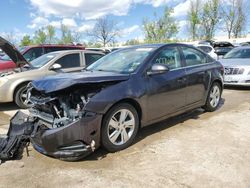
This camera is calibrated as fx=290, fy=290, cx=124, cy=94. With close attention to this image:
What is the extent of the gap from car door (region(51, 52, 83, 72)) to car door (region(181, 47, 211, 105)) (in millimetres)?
3491

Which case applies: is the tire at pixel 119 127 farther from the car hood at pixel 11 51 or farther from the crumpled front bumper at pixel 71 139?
the car hood at pixel 11 51

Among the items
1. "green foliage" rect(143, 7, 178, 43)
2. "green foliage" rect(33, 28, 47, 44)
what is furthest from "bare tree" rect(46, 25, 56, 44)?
"green foliage" rect(143, 7, 178, 43)

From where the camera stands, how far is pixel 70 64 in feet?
27.4

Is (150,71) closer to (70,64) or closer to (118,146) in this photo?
(118,146)

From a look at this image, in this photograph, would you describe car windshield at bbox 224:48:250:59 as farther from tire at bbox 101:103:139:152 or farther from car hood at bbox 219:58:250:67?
tire at bbox 101:103:139:152

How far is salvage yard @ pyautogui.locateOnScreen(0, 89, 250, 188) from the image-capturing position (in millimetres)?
3488

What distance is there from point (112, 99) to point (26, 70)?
4434 millimetres

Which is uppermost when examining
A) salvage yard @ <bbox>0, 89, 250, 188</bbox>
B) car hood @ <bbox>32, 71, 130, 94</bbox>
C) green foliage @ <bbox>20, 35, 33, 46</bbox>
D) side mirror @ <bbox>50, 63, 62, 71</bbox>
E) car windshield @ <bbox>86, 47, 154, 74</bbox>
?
green foliage @ <bbox>20, 35, 33, 46</bbox>

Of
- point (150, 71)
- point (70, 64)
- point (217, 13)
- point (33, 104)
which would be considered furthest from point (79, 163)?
point (217, 13)

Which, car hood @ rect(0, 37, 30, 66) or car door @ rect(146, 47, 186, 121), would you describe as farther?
car hood @ rect(0, 37, 30, 66)

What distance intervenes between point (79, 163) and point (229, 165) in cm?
203

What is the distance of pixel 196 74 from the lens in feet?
19.2

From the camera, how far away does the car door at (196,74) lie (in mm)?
5693

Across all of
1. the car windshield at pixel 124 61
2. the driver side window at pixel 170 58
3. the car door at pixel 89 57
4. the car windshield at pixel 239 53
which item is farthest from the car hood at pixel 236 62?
the car windshield at pixel 124 61
